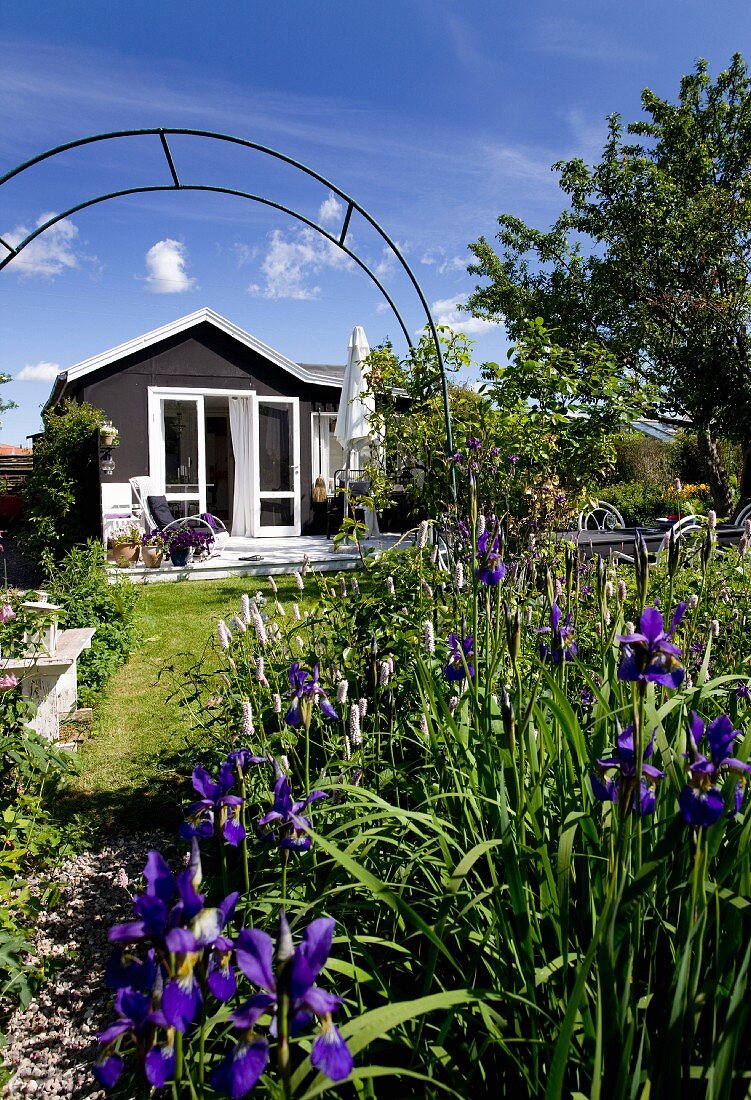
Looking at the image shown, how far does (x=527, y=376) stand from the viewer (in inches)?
202

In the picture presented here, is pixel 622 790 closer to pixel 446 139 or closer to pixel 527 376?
pixel 527 376

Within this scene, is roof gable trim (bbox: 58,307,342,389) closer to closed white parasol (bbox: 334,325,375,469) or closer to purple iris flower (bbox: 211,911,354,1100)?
closed white parasol (bbox: 334,325,375,469)

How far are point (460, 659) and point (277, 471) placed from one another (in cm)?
1095

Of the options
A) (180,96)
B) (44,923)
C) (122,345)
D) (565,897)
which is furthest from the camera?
(122,345)

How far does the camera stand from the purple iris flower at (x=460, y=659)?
174 cm

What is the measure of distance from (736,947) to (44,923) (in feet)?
6.89

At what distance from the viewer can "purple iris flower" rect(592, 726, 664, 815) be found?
92cm

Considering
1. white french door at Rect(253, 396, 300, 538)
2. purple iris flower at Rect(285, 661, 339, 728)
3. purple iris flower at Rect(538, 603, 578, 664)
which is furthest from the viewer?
white french door at Rect(253, 396, 300, 538)

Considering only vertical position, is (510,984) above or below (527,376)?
below

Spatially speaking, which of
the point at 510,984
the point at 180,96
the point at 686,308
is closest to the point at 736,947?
the point at 510,984

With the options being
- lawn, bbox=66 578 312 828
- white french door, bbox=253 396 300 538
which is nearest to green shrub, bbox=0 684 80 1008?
lawn, bbox=66 578 312 828

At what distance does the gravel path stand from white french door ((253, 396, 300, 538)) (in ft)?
32.5

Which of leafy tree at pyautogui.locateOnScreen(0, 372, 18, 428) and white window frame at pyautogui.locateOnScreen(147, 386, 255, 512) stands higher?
leafy tree at pyautogui.locateOnScreen(0, 372, 18, 428)

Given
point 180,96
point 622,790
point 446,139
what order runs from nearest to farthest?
1. point 622,790
2. point 180,96
3. point 446,139
